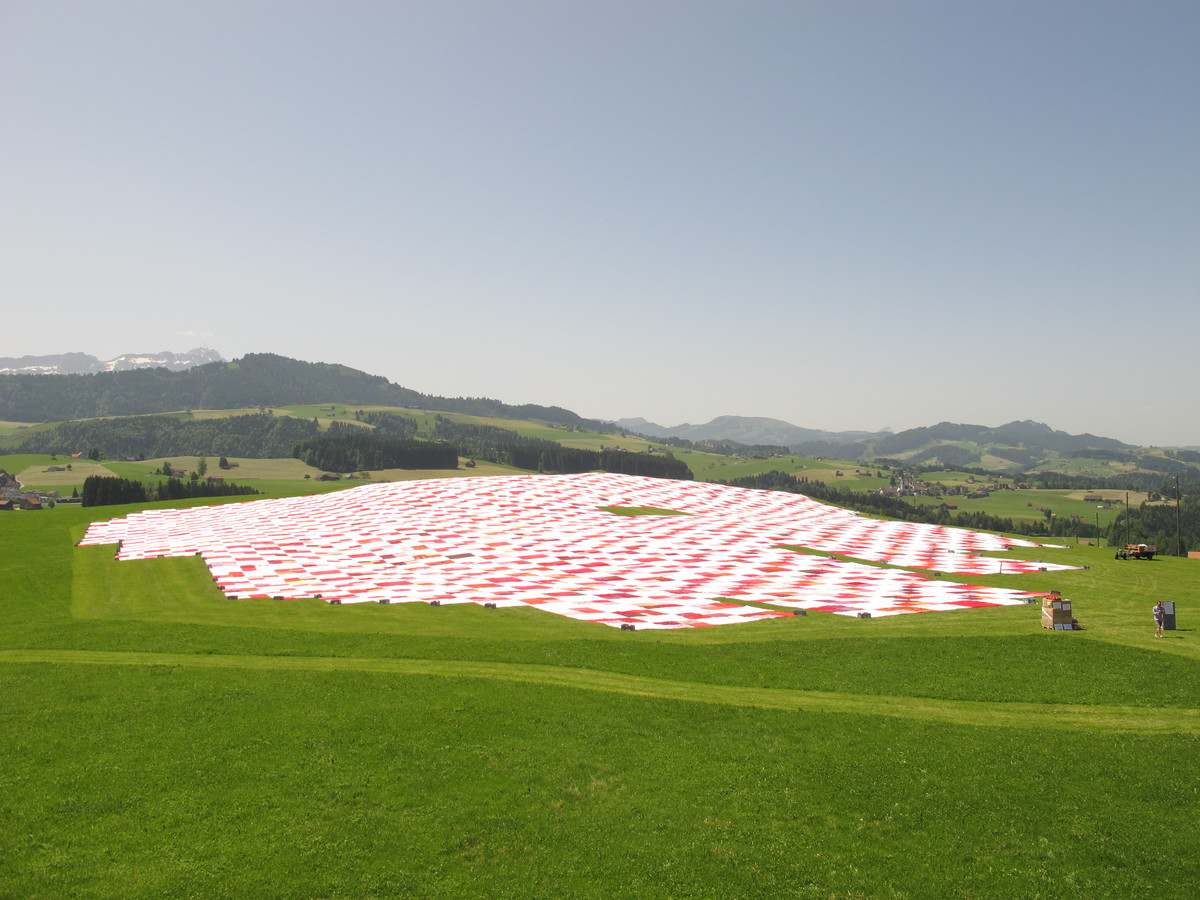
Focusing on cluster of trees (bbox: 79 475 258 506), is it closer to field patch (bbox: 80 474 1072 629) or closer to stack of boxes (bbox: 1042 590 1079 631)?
field patch (bbox: 80 474 1072 629)

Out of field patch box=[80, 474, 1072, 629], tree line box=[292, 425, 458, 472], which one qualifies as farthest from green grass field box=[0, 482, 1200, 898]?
tree line box=[292, 425, 458, 472]

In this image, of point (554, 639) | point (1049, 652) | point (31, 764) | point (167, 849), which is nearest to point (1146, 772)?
point (1049, 652)

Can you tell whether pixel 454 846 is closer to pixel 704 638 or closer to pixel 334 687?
pixel 334 687

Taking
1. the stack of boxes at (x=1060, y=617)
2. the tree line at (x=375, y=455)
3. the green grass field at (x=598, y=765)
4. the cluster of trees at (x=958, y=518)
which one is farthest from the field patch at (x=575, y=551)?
the tree line at (x=375, y=455)

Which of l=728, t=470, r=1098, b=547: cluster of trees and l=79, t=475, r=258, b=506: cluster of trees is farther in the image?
l=728, t=470, r=1098, b=547: cluster of trees

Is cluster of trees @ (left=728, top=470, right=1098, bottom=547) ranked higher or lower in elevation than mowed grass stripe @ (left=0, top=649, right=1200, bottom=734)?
lower

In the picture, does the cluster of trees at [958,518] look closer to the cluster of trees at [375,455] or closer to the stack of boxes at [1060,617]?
the cluster of trees at [375,455]

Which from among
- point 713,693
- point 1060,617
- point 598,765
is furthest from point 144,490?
point 1060,617
